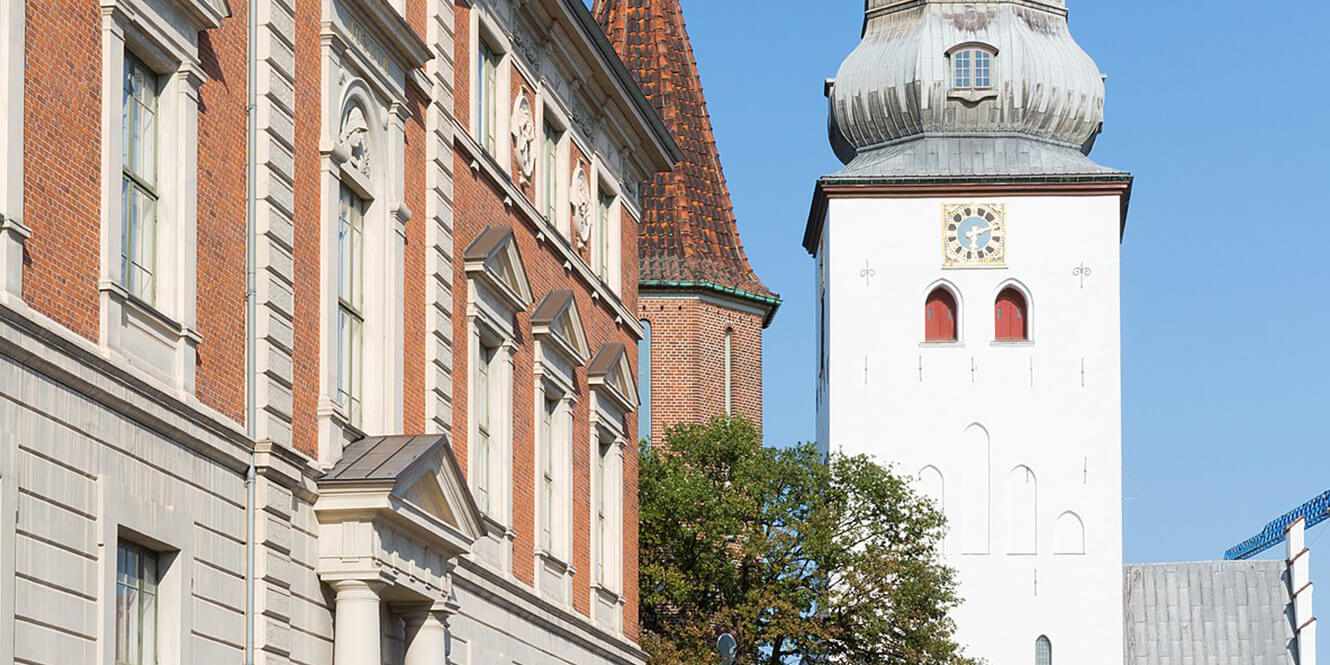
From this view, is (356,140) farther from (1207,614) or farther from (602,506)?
(1207,614)

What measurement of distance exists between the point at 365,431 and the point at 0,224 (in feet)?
23.1

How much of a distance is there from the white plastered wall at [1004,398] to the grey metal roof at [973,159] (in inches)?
37.7

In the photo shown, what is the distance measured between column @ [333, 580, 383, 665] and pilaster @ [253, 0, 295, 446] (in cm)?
139

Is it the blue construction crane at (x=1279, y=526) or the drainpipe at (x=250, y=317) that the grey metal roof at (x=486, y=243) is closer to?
the drainpipe at (x=250, y=317)

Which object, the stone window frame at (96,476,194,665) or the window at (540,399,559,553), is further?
the window at (540,399,559,553)

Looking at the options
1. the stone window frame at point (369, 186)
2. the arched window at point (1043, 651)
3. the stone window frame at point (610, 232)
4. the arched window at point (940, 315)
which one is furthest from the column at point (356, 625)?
the arched window at point (940, 315)

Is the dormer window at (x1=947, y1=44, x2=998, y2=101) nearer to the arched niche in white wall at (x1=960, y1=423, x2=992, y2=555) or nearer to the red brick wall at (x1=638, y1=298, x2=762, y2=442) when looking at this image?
the arched niche in white wall at (x1=960, y1=423, x2=992, y2=555)

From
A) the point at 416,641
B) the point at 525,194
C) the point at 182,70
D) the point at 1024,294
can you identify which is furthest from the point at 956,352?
the point at 182,70

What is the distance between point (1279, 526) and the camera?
332 feet

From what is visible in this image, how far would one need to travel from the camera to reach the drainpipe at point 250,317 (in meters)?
17.2

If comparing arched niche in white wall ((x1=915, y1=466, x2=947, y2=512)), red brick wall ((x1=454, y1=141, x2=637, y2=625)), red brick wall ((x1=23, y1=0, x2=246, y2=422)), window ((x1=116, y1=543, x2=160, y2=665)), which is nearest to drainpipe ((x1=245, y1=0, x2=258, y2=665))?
red brick wall ((x1=23, y1=0, x2=246, y2=422))

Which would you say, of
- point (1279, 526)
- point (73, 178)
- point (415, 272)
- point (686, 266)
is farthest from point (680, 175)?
point (1279, 526)

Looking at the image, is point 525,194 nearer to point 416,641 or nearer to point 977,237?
point 416,641

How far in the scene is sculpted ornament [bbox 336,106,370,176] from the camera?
64.9 ft
